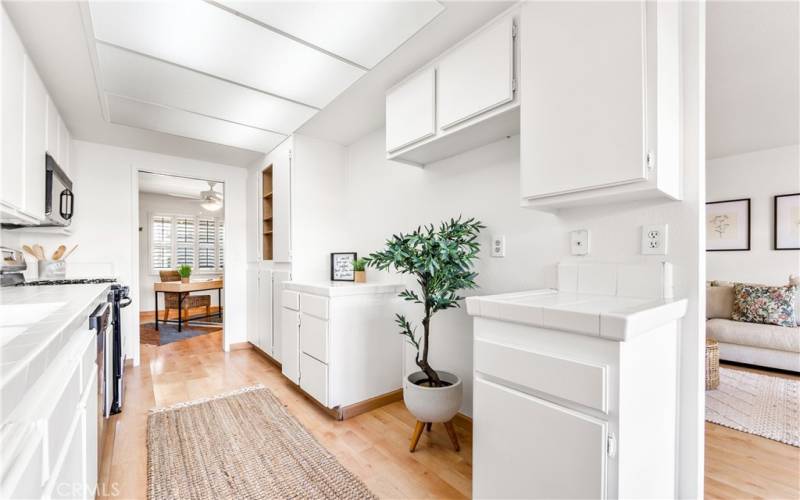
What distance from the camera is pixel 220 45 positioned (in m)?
1.83

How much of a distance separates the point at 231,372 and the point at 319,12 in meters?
3.08

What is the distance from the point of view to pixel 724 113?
3.01m

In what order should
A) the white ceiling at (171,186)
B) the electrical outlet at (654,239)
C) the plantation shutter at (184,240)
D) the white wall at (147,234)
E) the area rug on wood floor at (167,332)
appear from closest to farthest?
1. the electrical outlet at (654,239)
2. the area rug on wood floor at (167,332)
3. the white ceiling at (171,186)
4. the white wall at (147,234)
5. the plantation shutter at (184,240)

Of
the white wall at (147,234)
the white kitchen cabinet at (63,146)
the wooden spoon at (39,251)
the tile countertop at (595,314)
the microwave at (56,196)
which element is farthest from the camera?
the white wall at (147,234)

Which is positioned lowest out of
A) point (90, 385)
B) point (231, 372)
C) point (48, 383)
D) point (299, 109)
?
point (231, 372)

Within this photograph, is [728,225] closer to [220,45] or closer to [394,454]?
[394,454]

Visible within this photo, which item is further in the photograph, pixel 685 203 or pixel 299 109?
pixel 299 109

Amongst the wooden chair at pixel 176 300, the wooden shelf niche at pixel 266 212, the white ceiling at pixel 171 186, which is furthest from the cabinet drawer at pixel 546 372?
the wooden chair at pixel 176 300

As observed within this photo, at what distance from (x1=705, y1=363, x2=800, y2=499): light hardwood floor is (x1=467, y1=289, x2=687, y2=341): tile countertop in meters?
1.08

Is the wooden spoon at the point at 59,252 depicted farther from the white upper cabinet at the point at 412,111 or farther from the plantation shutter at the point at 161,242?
the plantation shutter at the point at 161,242

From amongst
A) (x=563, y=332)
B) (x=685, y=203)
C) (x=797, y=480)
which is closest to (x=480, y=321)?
(x=563, y=332)

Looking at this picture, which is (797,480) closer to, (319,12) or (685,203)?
(685,203)

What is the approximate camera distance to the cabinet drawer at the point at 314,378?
235cm

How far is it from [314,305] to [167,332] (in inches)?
151
